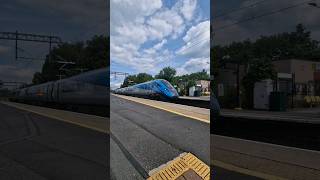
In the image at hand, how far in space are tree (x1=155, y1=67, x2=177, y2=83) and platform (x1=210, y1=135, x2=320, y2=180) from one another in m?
1.82

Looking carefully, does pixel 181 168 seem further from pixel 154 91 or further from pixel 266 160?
pixel 266 160

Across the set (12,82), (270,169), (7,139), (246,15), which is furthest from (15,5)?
(270,169)

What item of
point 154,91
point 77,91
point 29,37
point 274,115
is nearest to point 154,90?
point 154,91

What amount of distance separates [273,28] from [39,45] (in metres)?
2.30

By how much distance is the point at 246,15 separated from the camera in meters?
3.77

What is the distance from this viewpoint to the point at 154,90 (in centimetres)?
265

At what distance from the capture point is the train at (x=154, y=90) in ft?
8.49

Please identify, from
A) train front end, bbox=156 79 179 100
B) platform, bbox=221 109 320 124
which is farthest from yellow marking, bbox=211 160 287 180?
train front end, bbox=156 79 179 100

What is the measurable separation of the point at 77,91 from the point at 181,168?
87 centimetres

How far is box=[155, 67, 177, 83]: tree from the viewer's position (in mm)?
2613

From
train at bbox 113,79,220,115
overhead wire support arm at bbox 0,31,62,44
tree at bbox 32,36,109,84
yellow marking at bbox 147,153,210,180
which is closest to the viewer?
overhead wire support arm at bbox 0,31,62,44

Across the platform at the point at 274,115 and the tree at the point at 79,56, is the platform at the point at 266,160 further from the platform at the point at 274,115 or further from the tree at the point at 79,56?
the tree at the point at 79,56

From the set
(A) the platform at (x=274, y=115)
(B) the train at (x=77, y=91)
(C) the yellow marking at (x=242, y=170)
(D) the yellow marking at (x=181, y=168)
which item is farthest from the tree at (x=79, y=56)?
(C) the yellow marking at (x=242, y=170)

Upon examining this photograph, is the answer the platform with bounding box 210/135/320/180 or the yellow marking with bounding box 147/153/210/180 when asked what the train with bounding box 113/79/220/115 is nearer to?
the yellow marking with bounding box 147/153/210/180
